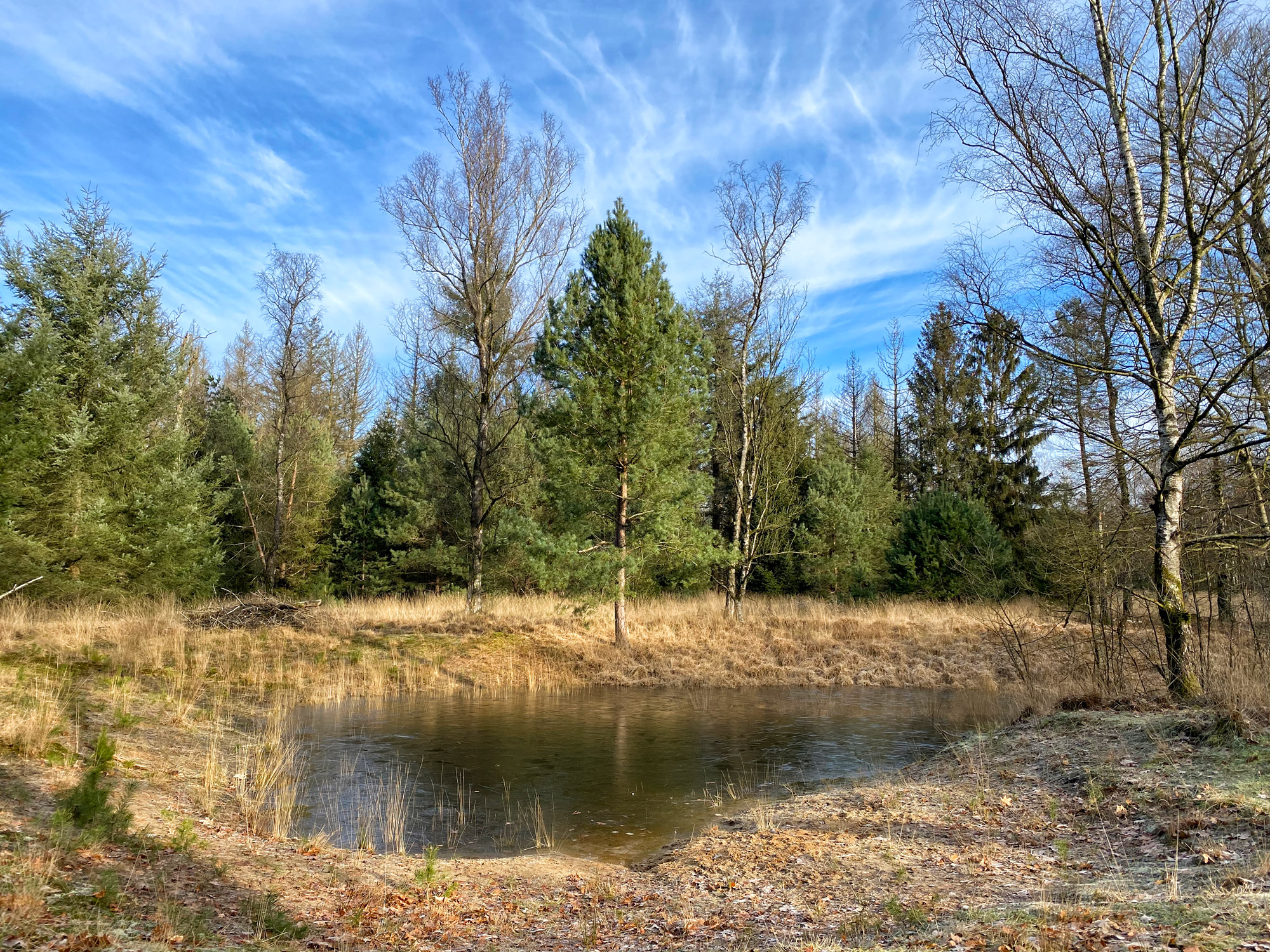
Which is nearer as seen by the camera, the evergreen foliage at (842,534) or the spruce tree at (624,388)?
the spruce tree at (624,388)

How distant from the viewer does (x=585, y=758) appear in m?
11.4

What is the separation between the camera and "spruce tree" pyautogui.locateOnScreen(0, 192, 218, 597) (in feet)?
63.6

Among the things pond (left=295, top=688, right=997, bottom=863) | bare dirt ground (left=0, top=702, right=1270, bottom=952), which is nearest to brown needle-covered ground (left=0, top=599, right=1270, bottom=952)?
bare dirt ground (left=0, top=702, right=1270, bottom=952)

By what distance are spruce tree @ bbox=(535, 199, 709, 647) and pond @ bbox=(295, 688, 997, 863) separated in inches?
182

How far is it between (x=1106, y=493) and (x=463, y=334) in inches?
698

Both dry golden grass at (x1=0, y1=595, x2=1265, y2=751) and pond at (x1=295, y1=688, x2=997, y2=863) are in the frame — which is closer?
pond at (x1=295, y1=688, x2=997, y2=863)

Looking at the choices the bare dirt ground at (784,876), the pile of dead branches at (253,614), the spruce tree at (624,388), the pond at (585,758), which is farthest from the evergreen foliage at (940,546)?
the pile of dead branches at (253,614)

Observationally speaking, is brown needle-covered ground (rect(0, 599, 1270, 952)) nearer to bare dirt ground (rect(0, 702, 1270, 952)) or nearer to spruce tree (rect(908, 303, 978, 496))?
bare dirt ground (rect(0, 702, 1270, 952))

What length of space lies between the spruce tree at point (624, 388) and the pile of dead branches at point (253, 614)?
8.17 metres

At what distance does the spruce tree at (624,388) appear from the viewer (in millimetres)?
18688

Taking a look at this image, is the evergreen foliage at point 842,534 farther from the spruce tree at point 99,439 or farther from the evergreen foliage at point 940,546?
the spruce tree at point 99,439

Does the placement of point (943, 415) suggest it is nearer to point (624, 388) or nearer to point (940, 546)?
point (940, 546)

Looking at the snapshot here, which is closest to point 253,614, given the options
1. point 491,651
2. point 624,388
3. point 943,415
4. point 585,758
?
point 491,651

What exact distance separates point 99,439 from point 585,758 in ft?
61.3
